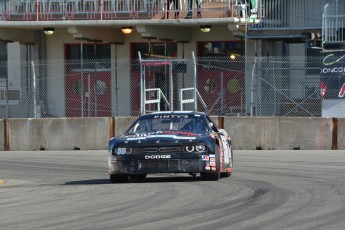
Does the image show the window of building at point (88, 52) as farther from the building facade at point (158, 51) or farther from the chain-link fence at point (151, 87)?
the chain-link fence at point (151, 87)

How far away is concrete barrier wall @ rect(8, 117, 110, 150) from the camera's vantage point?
26500mm

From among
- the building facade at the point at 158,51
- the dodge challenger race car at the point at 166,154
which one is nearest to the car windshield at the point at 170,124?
the dodge challenger race car at the point at 166,154

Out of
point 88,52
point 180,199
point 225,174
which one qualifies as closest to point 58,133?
point 88,52

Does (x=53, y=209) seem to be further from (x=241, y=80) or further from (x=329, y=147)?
(x=241, y=80)

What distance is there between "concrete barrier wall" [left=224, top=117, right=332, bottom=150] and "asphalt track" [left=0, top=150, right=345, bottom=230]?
13.6 feet

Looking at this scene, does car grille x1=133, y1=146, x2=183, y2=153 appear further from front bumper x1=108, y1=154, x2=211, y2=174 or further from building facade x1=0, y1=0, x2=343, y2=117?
building facade x1=0, y1=0, x2=343, y2=117

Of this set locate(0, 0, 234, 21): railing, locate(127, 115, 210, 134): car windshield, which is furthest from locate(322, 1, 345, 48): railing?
locate(127, 115, 210, 134): car windshield

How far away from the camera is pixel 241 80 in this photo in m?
32.8

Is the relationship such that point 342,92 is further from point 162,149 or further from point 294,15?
point 162,149

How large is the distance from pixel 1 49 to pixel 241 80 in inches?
442

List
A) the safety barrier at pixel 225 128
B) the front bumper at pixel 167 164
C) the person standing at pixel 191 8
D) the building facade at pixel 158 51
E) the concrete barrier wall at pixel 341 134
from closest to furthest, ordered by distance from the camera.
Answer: the front bumper at pixel 167 164 → the concrete barrier wall at pixel 341 134 → the safety barrier at pixel 225 128 → the building facade at pixel 158 51 → the person standing at pixel 191 8

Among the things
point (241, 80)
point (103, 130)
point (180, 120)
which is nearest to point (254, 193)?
point (180, 120)

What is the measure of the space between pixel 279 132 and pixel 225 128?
152cm

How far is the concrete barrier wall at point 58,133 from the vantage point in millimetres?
26500
